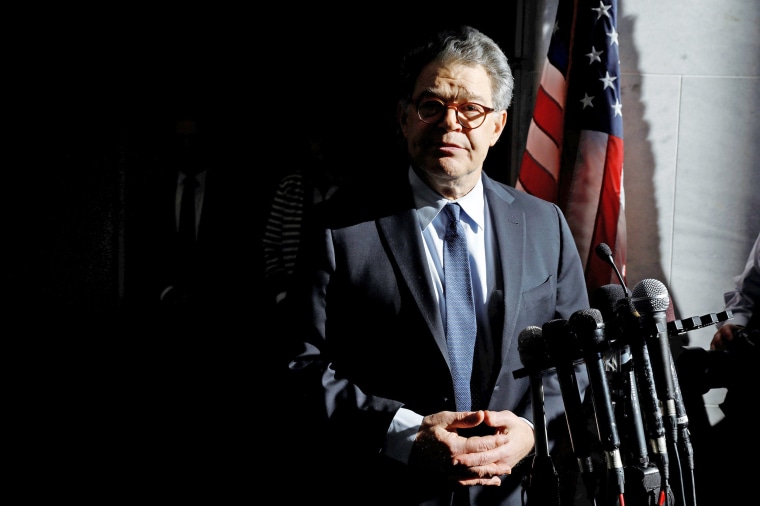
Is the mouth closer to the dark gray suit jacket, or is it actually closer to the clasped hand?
the dark gray suit jacket

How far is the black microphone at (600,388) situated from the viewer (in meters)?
1.15

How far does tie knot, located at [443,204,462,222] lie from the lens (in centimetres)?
181

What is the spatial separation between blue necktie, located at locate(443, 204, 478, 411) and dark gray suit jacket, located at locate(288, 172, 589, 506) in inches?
1.4

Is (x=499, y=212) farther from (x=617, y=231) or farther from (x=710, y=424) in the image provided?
(x=710, y=424)

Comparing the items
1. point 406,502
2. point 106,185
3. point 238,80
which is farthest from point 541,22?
point 238,80

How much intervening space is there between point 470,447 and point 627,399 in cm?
40

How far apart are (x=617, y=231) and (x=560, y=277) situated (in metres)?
0.94

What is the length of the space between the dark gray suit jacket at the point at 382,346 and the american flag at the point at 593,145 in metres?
0.98

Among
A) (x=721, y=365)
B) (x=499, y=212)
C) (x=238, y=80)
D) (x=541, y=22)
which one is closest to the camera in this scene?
(x=499, y=212)

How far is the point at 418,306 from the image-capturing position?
66.1 inches

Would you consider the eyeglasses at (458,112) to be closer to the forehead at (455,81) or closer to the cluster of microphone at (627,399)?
the forehead at (455,81)

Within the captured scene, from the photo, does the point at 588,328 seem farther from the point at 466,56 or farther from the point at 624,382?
the point at 466,56

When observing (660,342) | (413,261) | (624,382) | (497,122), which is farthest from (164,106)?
(660,342)

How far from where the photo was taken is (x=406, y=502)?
1.69 metres
